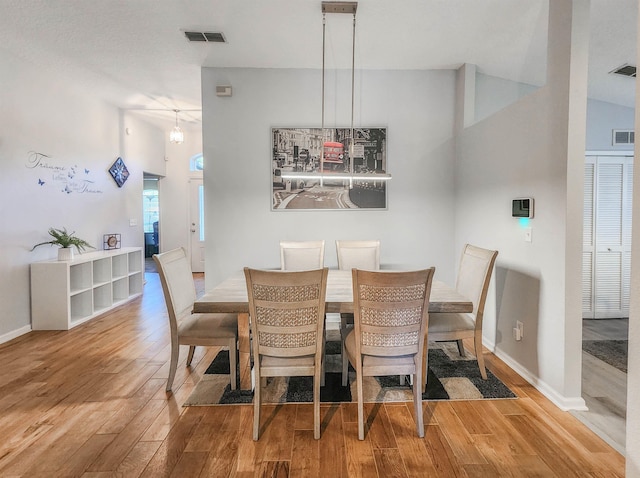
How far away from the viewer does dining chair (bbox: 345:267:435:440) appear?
1.94 m

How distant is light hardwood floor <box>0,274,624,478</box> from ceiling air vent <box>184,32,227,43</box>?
2.93 meters

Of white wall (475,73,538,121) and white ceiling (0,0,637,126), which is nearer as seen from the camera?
white ceiling (0,0,637,126)

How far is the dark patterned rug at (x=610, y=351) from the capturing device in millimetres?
2990

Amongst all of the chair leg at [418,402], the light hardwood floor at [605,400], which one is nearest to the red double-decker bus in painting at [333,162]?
the chair leg at [418,402]

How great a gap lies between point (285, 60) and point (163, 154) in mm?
4367

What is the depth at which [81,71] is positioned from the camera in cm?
402

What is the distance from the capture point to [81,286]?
429 centimetres

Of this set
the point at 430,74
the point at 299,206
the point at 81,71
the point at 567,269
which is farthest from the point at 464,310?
the point at 81,71

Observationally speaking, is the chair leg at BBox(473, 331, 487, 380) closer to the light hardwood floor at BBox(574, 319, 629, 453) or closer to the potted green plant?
the light hardwood floor at BBox(574, 319, 629, 453)

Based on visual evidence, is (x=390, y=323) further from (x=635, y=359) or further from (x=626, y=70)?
(x=626, y=70)

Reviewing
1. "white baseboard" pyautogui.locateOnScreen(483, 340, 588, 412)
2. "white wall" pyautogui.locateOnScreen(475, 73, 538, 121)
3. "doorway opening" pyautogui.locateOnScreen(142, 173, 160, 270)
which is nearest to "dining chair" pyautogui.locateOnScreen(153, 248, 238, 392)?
"white baseboard" pyautogui.locateOnScreen(483, 340, 588, 412)

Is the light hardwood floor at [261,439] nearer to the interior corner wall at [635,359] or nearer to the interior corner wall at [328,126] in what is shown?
the interior corner wall at [635,359]

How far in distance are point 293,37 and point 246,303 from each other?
2.50 metres

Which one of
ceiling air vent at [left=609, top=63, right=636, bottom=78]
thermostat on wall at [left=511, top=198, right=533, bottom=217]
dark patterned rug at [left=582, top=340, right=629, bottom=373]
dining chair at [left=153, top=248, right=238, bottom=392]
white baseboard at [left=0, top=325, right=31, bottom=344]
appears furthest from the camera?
white baseboard at [left=0, top=325, right=31, bottom=344]
